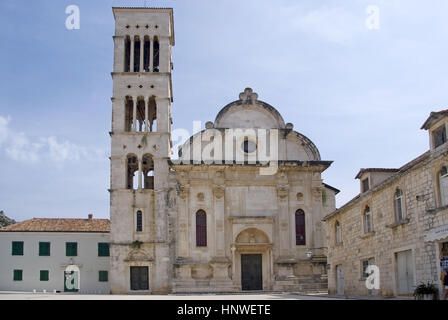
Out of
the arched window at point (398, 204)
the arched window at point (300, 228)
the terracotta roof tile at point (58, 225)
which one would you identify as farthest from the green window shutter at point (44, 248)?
the arched window at point (398, 204)

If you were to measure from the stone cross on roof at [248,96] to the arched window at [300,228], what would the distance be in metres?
8.48

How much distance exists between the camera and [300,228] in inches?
1598

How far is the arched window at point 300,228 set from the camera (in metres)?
40.3

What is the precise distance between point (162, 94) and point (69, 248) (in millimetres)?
15055

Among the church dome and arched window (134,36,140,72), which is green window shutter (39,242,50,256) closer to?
arched window (134,36,140,72)

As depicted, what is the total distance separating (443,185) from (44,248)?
118 ft

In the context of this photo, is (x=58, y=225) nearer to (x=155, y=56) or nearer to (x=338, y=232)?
(x=155, y=56)

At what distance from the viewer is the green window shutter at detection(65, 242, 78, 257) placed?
47844mm

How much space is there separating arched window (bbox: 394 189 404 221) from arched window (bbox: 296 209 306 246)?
55.0 ft

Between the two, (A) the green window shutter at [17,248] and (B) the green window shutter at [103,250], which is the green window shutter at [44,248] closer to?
(A) the green window shutter at [17,248]

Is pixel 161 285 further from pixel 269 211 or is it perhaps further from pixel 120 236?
pixel 269 211

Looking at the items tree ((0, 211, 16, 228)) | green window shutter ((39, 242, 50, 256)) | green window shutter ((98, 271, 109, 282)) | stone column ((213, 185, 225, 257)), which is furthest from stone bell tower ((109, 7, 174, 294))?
tree ((0, 211, 16, 228))

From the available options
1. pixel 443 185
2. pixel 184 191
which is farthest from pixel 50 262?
pixel 443 185
